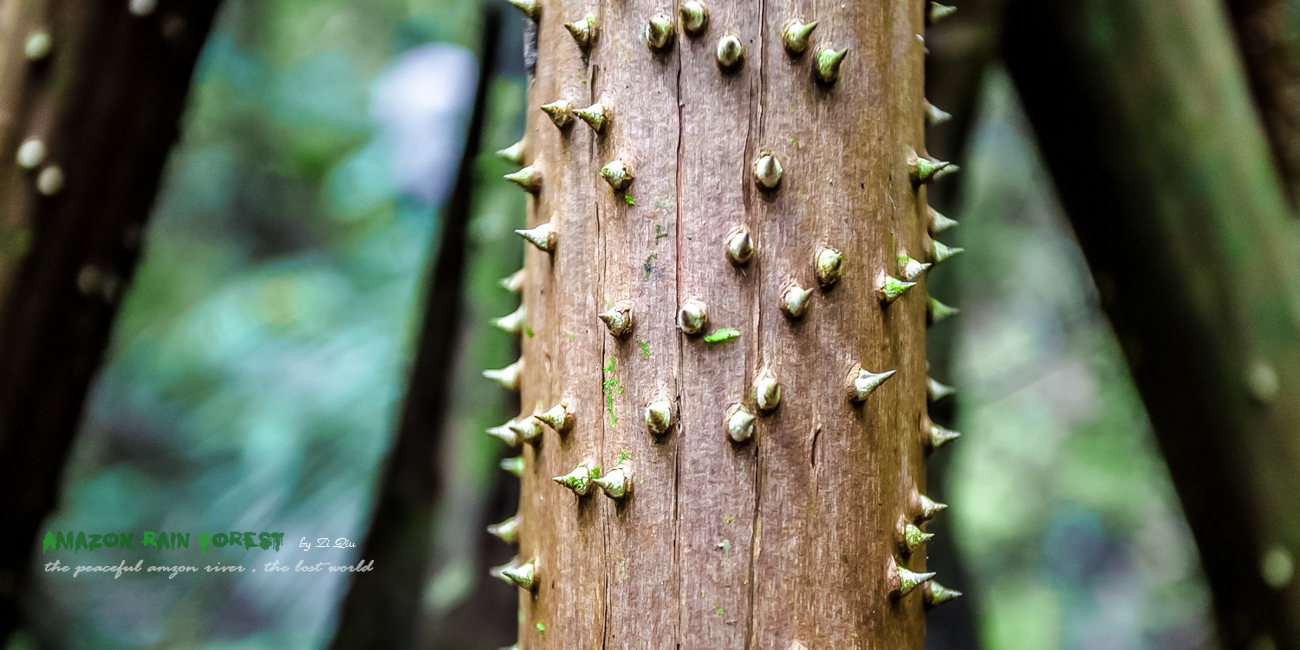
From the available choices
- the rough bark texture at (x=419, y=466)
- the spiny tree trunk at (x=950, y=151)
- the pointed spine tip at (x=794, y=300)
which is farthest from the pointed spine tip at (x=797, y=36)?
the rough bark texture at (x=419, y=466)

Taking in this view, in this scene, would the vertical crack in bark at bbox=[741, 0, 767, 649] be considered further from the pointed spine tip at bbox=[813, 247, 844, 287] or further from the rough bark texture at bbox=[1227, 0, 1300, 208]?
the rough bark texture at bbox=[1227, 0, 1300, 208]

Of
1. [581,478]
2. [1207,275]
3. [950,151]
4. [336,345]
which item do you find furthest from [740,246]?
[336,345]

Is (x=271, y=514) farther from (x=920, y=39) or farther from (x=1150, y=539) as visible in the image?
(x=1150, y=539)

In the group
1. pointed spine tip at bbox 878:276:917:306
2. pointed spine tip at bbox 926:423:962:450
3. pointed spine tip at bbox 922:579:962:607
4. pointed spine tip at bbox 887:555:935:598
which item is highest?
pointed spine tip at bbox 878:276:917:306

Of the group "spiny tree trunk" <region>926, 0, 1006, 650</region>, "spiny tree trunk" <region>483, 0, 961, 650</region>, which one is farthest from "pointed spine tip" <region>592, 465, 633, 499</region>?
"spiny tree trunk" <region>926, 0, 1006, 650</region>

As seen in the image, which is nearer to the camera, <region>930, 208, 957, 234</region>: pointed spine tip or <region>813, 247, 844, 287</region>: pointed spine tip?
<region>813, 247, 844, 287</region>: pointed spine tip

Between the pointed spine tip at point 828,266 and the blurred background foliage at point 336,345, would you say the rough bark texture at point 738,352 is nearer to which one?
the pointed spine tip at point 828,266

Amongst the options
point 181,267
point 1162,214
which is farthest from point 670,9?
point 181,267
